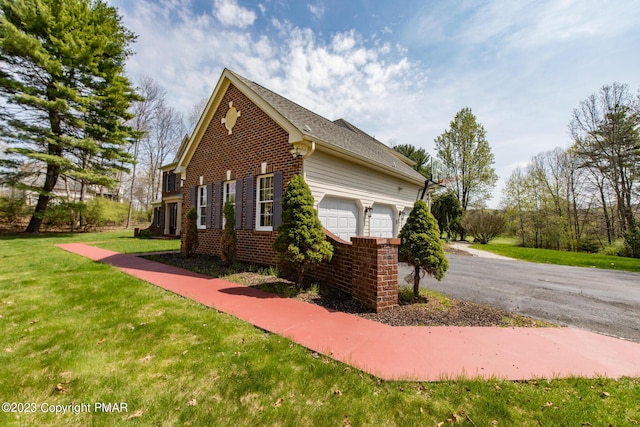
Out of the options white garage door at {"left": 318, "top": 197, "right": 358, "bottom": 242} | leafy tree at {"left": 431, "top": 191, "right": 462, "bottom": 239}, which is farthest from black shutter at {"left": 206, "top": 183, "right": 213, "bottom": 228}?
leafy tree at {"left": 431, "top": 191, "right": 462, "bottom": 239}

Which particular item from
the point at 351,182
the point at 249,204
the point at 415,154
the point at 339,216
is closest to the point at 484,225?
the point at 415,154

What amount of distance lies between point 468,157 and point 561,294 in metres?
24.8

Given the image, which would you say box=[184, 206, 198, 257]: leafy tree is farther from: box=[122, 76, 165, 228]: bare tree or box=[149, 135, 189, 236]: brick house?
box=[122, 76, 165, 228]: bare tree

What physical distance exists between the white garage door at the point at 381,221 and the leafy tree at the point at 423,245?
496cm

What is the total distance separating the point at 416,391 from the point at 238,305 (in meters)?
3.27

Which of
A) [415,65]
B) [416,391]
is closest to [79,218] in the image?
[415,65]

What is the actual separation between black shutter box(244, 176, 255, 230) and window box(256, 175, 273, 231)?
21 cm

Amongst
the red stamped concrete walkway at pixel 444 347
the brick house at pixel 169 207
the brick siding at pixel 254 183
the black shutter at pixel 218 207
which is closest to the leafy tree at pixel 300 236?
the brick siding at pixel 254 183

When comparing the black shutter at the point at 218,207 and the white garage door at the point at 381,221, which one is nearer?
the black shutter at the point at 218,207

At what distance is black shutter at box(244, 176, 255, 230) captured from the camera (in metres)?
8.24

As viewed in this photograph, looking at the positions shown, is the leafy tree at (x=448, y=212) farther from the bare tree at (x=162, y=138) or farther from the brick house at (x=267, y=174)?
the bare tree at (x=162, y=138)

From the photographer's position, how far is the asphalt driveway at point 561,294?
4.39 m

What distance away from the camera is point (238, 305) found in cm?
467

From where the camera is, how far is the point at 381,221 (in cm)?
1096
